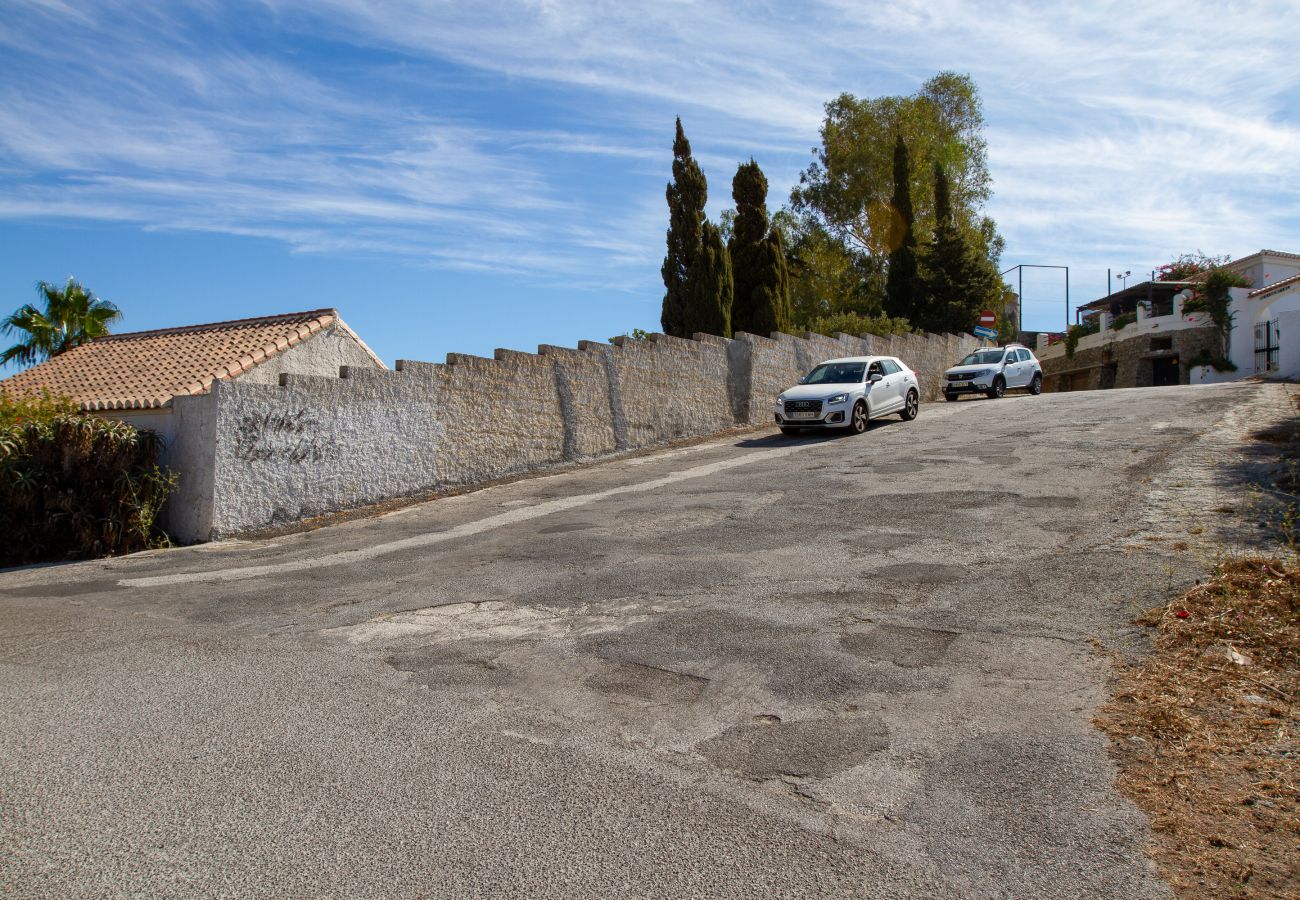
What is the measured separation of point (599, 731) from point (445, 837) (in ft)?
4.47

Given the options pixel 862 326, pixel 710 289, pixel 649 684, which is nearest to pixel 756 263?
pixel 710 289

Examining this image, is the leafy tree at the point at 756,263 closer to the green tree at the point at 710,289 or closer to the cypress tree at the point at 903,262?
the green tree at the point at 710,289

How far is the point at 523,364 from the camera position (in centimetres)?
1784

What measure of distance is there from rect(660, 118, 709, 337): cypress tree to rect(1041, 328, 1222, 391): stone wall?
20.0 meters

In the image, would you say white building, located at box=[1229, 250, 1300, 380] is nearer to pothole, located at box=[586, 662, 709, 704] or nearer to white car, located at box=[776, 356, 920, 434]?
white car, located at box=[776, 356, 920, 434]

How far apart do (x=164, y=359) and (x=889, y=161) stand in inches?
1339

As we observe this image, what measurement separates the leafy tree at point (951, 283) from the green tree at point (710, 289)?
1213 centimetres

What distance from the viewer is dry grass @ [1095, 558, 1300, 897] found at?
3.77 metres

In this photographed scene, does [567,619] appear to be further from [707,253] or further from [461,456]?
[707,253]

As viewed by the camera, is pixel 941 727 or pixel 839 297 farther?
pixel 839 297

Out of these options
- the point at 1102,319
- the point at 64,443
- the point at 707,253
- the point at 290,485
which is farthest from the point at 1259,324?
the point at 64,443

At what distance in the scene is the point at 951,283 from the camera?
39.7 m

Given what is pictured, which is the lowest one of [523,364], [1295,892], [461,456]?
[1295,892]

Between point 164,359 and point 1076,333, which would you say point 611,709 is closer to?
point 164,359
